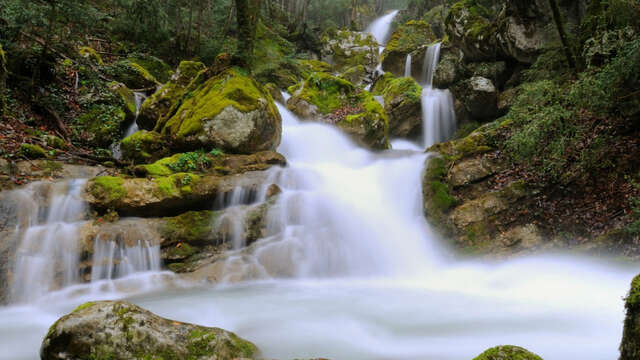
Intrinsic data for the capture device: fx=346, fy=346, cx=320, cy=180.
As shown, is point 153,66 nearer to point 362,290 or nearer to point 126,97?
point 126,97

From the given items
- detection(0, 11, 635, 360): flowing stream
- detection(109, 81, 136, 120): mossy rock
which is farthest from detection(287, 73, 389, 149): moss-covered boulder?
detection(109, 81, 136, 120): mossy rock

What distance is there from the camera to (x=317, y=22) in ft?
128

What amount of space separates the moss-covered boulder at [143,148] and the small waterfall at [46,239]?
2.50 meters

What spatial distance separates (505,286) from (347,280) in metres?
2.65

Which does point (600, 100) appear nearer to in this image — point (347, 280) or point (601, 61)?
point (601, 61)

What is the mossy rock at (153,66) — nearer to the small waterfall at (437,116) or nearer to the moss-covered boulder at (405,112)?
the moss-covered boulder at (405,112)

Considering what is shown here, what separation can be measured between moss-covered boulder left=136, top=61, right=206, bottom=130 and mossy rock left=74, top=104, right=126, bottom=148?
658 mm

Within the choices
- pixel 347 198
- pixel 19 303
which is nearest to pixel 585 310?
pixel 347 198

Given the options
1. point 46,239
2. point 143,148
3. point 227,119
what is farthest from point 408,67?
point 46,239

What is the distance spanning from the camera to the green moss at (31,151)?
6956 millimetres

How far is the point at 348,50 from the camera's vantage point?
85.9ft

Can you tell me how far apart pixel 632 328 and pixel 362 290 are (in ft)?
13.7

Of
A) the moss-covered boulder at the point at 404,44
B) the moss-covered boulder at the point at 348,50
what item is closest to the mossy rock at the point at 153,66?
the moss-covered boulder at the point at 404,44

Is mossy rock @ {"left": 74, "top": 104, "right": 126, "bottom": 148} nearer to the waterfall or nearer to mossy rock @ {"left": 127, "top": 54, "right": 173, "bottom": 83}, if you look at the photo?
mossy rock @ {"left": 127, "top": 54, "right": 173, "bottom": 83}
